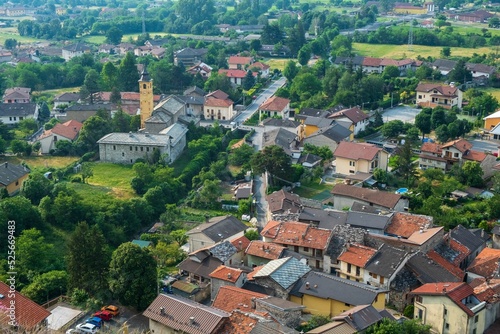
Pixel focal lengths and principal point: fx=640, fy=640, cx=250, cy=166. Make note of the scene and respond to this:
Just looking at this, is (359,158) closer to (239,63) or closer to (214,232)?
(214,232)

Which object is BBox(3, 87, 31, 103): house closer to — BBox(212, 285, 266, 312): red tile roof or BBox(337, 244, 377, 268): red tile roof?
BBox(337, 244, 377, 268): red tile roof

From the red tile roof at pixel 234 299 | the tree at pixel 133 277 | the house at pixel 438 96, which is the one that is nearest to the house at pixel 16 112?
the tree at pixel 133 277

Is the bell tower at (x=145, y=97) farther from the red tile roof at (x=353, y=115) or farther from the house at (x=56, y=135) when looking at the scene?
the red tile roof at (x=353, y=115)

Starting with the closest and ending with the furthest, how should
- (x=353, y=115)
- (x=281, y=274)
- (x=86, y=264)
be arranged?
(x=281, y=274) < (x=86, y=264) < (x=353, y=115)

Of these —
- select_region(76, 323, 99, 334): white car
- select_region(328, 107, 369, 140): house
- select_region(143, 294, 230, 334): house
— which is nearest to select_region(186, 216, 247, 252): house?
select_region(143, 294, 230, 334): house

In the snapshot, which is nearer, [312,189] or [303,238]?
[303,238]

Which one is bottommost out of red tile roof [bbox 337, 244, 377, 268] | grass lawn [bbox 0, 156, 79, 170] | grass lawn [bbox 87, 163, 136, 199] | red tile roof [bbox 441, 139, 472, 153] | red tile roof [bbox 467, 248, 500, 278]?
grass lawn [bbox 87, 163, 136, 199]

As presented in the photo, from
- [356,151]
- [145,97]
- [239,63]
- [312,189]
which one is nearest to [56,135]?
[145,97]
